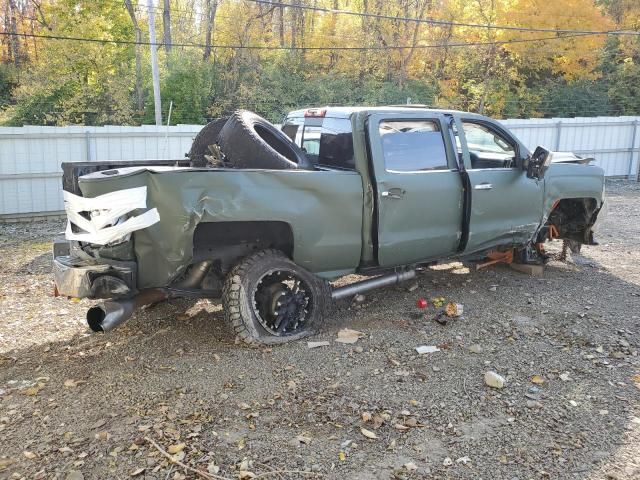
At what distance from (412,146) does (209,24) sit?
2336 centimetres

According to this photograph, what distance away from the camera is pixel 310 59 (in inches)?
1087

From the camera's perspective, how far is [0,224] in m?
10.7

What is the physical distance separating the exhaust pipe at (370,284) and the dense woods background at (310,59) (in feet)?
60.2

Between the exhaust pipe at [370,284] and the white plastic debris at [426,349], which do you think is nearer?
the white plastic debris at [426,349]

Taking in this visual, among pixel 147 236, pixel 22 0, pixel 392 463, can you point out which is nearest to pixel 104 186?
pixel 147 236

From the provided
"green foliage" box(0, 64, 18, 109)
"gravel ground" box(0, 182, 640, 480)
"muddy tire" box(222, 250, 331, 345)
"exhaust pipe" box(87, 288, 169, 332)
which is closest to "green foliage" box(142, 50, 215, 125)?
"green foliage" box(0, 64, 18, 109)

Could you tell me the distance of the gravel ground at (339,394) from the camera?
3.14 metres

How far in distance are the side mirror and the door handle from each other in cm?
170

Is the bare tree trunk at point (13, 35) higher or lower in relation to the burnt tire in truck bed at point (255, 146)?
higher

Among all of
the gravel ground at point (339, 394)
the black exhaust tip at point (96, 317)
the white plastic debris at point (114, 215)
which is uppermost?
the white plastic debris at point (114, 215)

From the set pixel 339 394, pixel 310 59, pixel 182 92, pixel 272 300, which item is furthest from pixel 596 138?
pixel 339 394

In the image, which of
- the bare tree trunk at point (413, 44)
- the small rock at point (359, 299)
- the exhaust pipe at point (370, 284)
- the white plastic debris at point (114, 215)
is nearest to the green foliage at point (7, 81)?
the bare tree trunk at point (413, 44)

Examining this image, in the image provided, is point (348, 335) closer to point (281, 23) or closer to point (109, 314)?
point (109, 314)

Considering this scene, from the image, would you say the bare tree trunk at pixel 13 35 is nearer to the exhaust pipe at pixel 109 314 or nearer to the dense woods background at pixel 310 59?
the dense woods background at pixel 310 59
